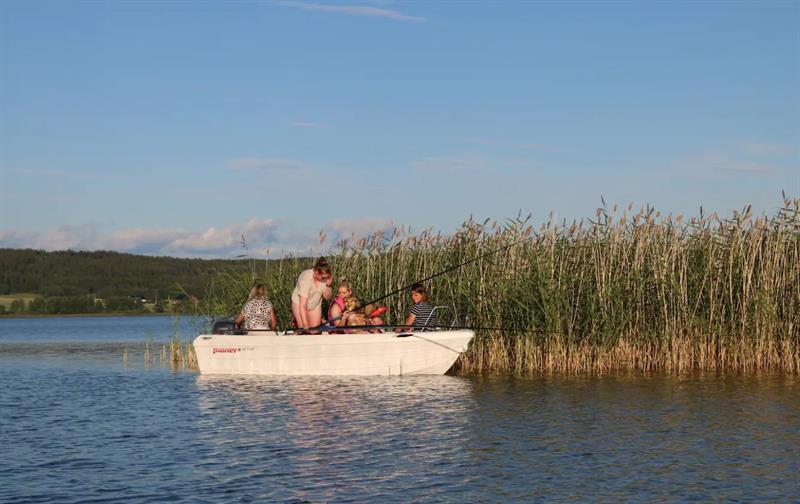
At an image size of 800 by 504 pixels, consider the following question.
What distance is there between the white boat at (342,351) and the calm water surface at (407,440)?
0.38 m

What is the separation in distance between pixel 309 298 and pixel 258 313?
1219 millimetres

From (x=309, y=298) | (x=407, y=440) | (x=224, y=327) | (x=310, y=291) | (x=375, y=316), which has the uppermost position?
(x=310, y=291)

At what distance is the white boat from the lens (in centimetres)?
1972

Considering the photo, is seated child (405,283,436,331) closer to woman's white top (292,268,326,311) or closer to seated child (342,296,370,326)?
seated child (342,296,370,326)

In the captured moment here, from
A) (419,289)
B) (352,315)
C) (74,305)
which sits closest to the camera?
(419,289)

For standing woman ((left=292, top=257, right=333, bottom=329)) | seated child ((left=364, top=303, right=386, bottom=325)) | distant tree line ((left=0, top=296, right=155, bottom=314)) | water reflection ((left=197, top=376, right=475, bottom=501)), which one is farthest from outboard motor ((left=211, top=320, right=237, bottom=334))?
distant tree line ((left=0, top=296, right=155, bottom=314))

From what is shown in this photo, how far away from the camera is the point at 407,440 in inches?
527

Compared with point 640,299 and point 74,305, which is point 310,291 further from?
point 74,305

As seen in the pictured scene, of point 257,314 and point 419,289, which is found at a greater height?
point 419,289

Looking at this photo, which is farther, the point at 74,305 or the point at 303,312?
the point at 74,305

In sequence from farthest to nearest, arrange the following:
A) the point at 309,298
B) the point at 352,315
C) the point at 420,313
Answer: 1. the point at 352,315
2. the point at 420,313
3. the point at 309,298

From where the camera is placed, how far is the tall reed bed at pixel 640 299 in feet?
67.0

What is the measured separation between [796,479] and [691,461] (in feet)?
4.26

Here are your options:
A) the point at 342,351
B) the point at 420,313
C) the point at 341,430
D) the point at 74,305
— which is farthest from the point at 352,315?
the point at 74,305
